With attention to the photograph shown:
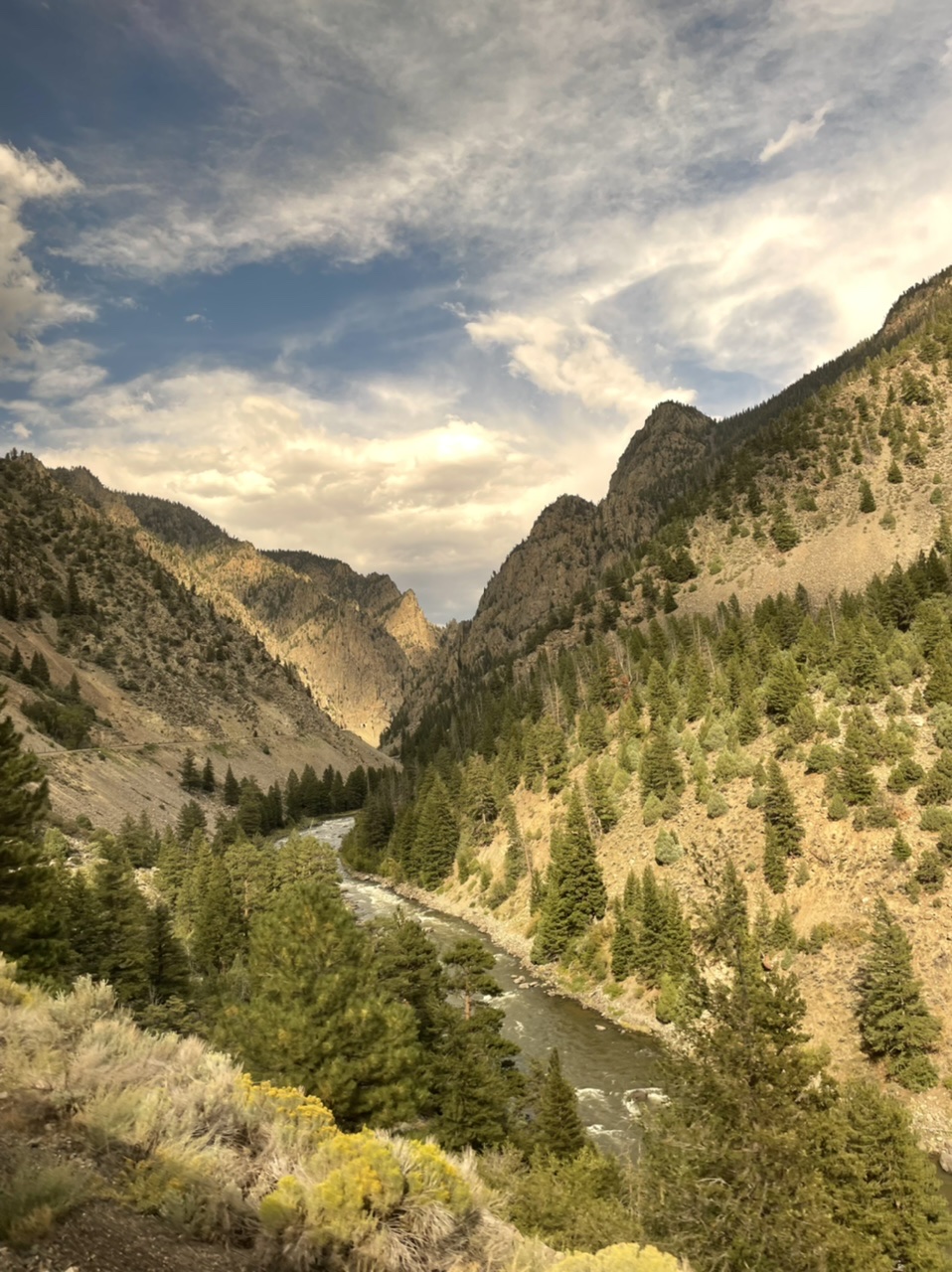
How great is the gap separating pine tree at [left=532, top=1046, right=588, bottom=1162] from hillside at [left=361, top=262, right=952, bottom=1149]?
324 inches

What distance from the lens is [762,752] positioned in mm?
65188

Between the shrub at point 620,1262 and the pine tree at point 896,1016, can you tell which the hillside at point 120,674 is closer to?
the pine tree at point 896,1016

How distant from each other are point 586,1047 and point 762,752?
30.7 metres

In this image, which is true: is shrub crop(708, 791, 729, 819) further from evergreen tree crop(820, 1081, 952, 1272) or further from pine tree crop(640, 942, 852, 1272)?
pine tree crop(640, 942, 852, 1272)

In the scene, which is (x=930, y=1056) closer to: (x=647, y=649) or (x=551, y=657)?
(x=647, y=649)

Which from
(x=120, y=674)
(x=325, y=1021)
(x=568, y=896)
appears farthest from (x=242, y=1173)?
(x=120, y=674)

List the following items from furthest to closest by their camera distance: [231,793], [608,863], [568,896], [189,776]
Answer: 1. [231,793]
2. [189,776]
3. [608,863]
4. [568,896]

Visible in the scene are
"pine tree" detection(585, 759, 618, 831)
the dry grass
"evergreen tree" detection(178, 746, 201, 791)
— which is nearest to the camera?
the dry grass

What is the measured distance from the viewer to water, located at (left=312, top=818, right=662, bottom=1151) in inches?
1531

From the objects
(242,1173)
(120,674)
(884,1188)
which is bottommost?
(884,1188)

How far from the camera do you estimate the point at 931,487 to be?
13150 centimetres

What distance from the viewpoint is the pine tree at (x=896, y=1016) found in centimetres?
3838

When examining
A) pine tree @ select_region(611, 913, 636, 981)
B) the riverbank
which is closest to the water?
the riverbank

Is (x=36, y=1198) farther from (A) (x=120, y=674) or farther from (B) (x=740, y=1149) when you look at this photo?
(A) (x=120, y=674)
